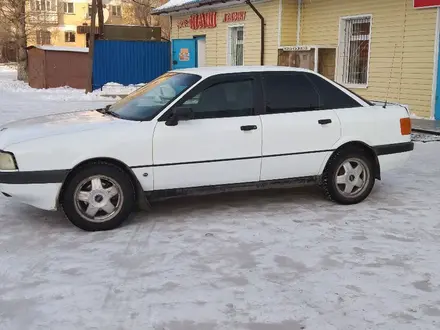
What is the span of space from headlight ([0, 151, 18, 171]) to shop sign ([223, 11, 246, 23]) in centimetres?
1608

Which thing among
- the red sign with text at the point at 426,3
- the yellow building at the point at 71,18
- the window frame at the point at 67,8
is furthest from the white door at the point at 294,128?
the window frame at the point at 67,8

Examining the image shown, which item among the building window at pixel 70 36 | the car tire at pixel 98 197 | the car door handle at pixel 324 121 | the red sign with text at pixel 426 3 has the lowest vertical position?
the car tire at pixel 98 197

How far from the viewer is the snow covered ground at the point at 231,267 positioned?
3.62 meters

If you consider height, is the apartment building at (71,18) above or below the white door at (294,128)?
above

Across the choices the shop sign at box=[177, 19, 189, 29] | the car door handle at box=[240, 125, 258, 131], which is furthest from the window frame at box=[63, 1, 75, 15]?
the car door handle at box=[240, 125, 258, 131]

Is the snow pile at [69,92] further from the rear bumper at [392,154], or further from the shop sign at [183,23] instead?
the rear bumper at [392,154]

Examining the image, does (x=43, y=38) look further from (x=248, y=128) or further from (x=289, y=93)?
(x=248, y=128)

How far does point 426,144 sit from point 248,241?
6523 millimetres

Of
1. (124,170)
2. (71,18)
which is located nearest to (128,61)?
(124,170)

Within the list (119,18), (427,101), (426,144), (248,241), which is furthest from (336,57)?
(119,18)

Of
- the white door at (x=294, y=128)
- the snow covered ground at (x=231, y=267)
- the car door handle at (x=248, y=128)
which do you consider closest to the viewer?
the snow covered ground at (x=231, y=267)

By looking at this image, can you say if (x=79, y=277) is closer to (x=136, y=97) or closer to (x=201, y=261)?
(x=201, y=261)

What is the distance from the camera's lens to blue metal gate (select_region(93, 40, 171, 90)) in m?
25.0

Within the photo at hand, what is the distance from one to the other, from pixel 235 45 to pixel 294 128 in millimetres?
16018
